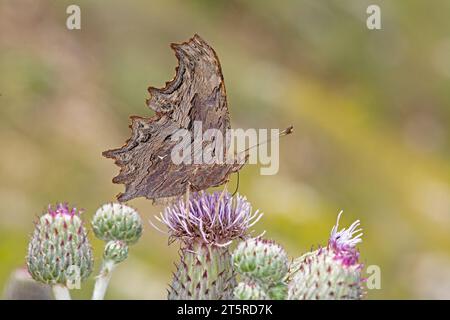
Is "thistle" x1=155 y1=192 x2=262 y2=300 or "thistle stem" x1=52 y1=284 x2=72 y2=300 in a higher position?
"thistle" x1=155 y1=192 x2=262 y2=300

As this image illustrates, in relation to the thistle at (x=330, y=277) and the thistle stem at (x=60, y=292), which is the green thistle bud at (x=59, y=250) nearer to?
the thistle stem at (x=60, y=292)

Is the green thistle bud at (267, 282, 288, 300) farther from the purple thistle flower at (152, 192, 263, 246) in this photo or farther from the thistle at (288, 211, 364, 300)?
the purple thistle flower at (152, 192, 263, 246)

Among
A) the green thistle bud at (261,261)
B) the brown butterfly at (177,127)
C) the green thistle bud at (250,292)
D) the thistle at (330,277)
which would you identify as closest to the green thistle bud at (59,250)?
the brown butterfly at (177,127)

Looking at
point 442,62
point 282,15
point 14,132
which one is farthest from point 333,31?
point 14,132

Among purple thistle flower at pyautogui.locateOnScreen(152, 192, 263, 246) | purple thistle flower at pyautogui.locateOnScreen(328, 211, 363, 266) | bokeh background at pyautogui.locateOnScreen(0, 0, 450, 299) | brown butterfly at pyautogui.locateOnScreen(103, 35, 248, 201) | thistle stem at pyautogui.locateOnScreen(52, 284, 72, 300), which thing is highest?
bokeh background at pyautogui.locateOnScreen(0, 0, 450, 299)

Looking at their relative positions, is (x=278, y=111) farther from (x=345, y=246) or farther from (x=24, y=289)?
(x=345, y=246)

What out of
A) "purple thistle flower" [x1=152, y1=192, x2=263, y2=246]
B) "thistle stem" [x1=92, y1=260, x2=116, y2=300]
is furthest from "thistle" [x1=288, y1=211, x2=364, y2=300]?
"thistle stem" [x1=92, y1=260, x2=116, y2=300]
